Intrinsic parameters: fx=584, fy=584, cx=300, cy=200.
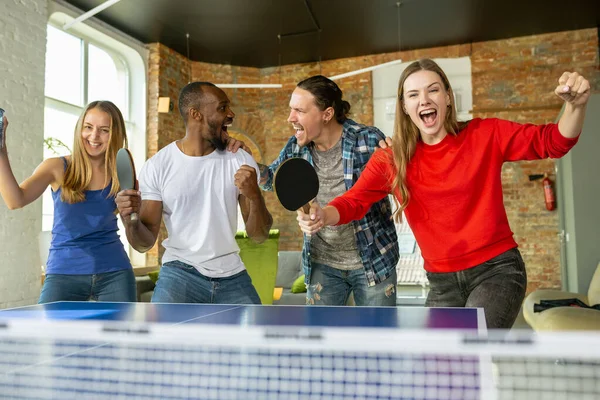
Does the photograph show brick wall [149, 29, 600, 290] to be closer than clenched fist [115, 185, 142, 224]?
No

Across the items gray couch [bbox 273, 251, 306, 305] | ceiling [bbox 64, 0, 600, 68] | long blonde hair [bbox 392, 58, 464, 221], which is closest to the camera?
long blonde hair [bbox 392, 58, 464, 221]

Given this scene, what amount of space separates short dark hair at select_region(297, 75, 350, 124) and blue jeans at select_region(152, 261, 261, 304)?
94 centimetres

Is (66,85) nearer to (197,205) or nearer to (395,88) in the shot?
(395,88)

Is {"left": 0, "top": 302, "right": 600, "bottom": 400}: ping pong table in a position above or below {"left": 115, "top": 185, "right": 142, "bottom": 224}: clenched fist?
below

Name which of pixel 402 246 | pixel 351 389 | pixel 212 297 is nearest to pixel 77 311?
pixel 212 297

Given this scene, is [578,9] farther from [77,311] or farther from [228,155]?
[77,311]

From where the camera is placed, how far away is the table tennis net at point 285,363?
104 cm

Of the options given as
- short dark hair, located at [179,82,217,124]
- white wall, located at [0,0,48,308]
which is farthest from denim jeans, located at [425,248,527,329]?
white wall, located at [0,0,48,308]

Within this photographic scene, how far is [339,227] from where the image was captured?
8.73 ft

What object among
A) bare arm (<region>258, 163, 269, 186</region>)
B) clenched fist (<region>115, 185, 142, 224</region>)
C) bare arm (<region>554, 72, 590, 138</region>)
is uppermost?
bare arm (<region>554, 72, 590, 138</region>)

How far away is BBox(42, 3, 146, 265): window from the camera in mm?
7367

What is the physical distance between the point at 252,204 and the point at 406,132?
73 cm

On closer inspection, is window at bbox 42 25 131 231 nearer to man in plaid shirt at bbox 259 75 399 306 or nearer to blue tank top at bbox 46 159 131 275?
blue tank top at bbox 46 159 131 275

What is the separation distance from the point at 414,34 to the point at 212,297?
7.49 m
